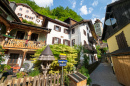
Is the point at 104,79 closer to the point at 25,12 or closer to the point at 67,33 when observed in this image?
the point at 67,33

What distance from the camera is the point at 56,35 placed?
524 inches

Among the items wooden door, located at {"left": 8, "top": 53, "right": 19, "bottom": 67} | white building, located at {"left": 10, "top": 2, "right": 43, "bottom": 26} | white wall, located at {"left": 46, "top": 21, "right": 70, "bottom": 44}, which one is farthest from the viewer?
white building, located at {"left": 10, "top": 2, "right": 43, "bottom": 26}

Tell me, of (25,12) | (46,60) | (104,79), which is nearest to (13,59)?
(46,60)

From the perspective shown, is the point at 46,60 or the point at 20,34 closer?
the point at 46,60

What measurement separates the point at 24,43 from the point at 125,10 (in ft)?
44.5

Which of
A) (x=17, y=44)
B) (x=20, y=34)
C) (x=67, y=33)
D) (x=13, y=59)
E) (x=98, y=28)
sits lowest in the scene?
(x=13, y=59)

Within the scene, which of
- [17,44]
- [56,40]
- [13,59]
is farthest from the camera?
[56,40]

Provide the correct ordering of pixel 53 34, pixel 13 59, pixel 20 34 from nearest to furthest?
1. pixel 13 59
2. pixel 20 34
3. pixel 53 34

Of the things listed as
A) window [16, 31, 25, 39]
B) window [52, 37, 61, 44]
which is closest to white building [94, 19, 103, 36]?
window [52, 37, 61, 44]

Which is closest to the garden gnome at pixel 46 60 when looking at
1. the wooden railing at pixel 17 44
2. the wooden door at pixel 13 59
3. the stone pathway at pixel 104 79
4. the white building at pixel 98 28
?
the stone pathway at pixel 104 79

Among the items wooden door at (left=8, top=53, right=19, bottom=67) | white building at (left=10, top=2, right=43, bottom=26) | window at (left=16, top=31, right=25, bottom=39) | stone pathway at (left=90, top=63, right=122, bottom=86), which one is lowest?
stone pathway at (left=90, top=63, right=122, bottom=86)

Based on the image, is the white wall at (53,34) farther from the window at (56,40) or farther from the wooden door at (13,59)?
the wooden door at (13,59)

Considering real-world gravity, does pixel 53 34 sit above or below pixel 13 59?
above

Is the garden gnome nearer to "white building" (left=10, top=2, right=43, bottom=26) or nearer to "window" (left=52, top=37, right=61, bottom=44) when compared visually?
"window" (left=52, top=37, right=61, bottom=44)
